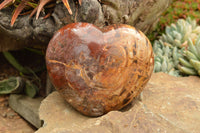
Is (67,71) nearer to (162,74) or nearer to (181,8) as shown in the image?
(162,74)

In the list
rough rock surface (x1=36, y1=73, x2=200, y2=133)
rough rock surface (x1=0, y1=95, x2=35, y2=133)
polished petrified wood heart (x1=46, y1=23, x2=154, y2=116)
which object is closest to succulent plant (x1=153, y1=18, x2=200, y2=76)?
rough rock surface (x1=36, y1=73, x2=200, y2=133)

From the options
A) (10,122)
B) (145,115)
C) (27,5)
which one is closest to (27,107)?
(10,122)

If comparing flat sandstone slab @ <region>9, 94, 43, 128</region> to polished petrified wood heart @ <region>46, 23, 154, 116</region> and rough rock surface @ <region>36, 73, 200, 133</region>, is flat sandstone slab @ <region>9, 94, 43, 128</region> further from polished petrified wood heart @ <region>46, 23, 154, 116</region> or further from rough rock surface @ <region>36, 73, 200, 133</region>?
polished petrified wood heart @ <region>46, 23, 154, 116</region>

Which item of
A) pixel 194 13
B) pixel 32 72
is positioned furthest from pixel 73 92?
pixel 194 13

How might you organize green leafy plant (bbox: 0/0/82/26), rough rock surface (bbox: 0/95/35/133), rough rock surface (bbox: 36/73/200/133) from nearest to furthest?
rough rock surface (bbox: 36/73/200/133) → green leafy plant (bbox: 0/0/82/26) → rough rock surface (bbox: 0/95/35/133)

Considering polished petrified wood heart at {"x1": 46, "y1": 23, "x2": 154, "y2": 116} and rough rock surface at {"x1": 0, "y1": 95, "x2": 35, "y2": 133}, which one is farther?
rough rock surface at {"x1": 0, "y1": 95, "x2": 35, "y2": 133}

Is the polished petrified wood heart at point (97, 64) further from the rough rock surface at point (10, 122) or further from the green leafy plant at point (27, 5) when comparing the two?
the rough rock surface at point (10, 122)
